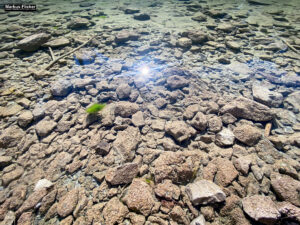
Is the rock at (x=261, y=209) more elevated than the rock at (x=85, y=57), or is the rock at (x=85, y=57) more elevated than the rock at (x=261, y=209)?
the rock at (x=85, y=57)

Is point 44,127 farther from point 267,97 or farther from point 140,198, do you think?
point 267,97

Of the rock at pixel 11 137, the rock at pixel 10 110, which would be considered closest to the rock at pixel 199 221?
the rock at pixel 11 137

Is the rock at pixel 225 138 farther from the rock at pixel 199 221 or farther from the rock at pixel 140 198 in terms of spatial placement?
the rock at pixel 140 198

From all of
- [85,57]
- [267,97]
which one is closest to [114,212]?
[267,97]

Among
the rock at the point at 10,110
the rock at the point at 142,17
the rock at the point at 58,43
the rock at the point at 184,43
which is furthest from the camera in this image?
the rock at the point at 142,17

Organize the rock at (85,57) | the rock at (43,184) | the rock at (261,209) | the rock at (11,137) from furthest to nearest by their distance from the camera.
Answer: the rock at (85,57)
the rock at (11,137)
the rock at (43,184)
the rock at (261,209)

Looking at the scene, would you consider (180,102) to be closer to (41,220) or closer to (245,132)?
(245,132)
